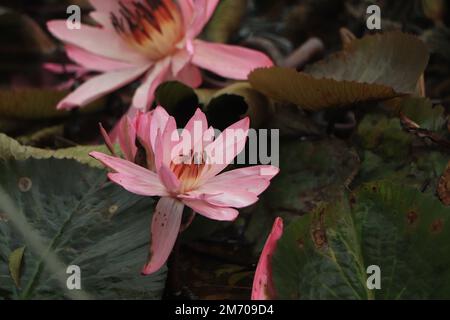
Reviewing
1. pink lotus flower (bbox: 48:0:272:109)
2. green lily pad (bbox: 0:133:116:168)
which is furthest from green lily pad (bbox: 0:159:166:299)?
pink lotus flower (bbox: 48:0:272:109)

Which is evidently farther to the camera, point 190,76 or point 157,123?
point 190,76

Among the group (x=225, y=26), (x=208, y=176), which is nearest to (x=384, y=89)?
(x=208, y=176)

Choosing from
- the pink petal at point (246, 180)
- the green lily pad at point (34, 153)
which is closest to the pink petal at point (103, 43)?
the green lily pad at point (34, 153)

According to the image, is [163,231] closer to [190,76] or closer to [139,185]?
[139,185]

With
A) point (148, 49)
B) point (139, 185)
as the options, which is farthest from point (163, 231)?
point (148, 49)

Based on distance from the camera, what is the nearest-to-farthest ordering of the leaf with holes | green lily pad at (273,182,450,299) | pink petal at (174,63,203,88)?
green lily pad at (273,182,450,299) → the leaf with holes → pink petal at (174,63,203,88)

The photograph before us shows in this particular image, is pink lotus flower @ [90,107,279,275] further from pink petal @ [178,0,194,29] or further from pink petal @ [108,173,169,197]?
pink petal @ [178,0,194,29]
